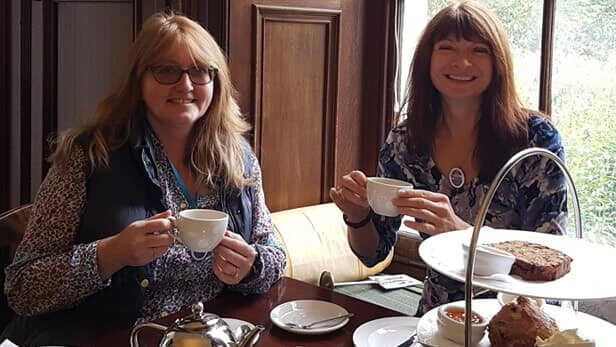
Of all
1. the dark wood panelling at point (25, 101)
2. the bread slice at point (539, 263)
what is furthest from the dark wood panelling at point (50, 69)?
the bread slice at point (539, 263)

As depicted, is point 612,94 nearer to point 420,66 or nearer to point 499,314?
point 420,66

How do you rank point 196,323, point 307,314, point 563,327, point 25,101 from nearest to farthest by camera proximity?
point 563,327, point 196,323, point 307,314, point 25,101

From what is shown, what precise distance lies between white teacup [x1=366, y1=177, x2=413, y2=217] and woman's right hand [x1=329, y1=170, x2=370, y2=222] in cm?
16

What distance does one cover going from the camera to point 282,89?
2680mm

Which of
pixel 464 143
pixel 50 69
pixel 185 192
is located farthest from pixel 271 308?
pixel 50 69

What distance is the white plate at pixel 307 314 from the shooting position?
4.74ft

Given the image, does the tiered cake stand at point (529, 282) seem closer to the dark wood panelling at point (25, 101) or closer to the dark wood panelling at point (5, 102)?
the dark wood panelling at point (25, 101)

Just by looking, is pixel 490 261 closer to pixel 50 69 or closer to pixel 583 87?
pixel 583 87

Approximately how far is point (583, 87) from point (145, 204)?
1.47 m

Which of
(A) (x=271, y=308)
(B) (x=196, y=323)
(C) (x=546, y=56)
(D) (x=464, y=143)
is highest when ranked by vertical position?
(C) (x=546, y=56)

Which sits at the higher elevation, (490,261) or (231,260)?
(490,261)

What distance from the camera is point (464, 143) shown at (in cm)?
177

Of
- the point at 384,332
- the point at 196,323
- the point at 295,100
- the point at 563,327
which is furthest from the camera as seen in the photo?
the point at 295,100

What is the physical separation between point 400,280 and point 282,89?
84cm
